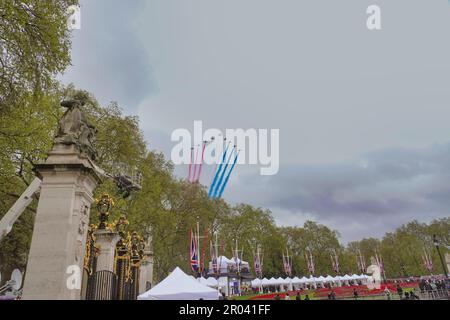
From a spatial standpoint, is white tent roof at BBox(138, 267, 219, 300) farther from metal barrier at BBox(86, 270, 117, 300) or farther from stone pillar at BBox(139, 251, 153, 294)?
stone pillar at BBox(139, 251, 153, 294)

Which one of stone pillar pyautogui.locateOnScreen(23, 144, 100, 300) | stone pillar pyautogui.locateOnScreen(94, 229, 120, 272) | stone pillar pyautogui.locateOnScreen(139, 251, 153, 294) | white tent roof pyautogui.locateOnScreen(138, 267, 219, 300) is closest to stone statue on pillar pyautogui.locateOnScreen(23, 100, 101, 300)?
stone pillar pyautogui.locateOnScreen(23, 144, 100, 300)

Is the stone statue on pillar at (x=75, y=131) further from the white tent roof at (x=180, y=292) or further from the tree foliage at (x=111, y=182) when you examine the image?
the white tent roof at (x=180, y=292)

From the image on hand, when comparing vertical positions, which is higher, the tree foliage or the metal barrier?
the tree foliage

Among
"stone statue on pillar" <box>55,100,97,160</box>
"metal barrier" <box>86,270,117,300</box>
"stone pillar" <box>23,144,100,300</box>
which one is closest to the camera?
"stone pillar" <box>23,144,100,300</box>

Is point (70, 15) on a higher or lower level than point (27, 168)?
higher

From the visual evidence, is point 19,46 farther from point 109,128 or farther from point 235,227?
→ point 235,227

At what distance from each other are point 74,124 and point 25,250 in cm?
2491

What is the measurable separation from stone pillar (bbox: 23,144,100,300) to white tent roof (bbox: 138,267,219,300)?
5.37 m

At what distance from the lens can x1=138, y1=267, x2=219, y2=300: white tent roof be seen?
12727 mm

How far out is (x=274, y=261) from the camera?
244 feet

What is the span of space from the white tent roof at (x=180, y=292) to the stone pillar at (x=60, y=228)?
5366 mm

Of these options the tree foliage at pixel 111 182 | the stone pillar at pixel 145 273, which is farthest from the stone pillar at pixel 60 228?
the stone pillar at pixel 145 273
